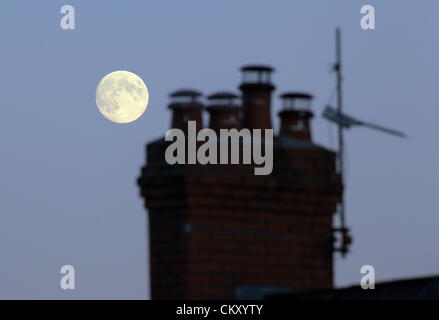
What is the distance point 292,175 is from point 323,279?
10.8 meters

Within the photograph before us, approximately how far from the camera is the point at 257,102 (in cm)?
15075

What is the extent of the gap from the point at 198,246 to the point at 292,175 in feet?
35.3

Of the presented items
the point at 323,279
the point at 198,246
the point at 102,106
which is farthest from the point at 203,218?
the point at 102,106

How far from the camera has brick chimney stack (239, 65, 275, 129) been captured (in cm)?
14988

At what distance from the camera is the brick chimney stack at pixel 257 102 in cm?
14988

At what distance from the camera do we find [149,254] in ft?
494

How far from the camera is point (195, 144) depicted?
14850cm
